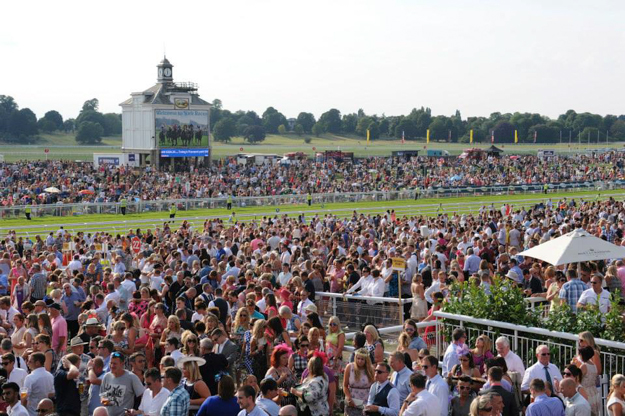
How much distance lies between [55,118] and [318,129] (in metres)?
58.6

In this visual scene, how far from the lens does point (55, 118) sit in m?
169

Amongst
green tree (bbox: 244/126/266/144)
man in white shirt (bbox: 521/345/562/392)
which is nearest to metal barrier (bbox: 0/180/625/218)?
man in white shirt (bbox: 521/345/562/392)

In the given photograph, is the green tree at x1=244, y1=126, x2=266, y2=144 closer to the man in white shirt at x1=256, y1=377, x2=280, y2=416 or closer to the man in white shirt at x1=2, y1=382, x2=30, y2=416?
the man in white shirt at x1=2, y1=382, x2=30, y2=416

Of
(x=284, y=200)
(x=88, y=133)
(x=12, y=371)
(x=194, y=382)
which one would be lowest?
(x=284, y=200)

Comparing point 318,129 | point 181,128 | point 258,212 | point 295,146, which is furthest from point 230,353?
point 318,129

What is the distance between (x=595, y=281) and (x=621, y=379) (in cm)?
443

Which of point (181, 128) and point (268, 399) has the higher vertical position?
point (181, 128)

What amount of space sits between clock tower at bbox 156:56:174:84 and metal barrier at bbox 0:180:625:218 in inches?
1312

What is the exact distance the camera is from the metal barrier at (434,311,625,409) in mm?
9031

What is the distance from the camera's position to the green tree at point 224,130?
16162 centimetres

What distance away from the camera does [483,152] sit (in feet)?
291

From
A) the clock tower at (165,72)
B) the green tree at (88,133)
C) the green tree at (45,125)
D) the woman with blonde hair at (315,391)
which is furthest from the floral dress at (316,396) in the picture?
the green tree at (45,125)

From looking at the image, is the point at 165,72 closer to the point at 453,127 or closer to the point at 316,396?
the point at 316,396

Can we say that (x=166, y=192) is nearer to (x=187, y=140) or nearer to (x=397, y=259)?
(x=187, y=140)
